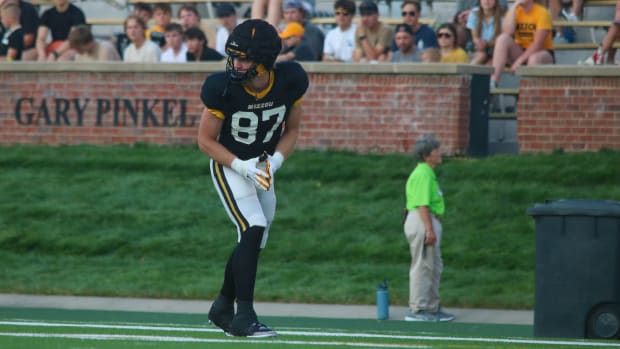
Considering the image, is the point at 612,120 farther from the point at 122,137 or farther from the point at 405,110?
the point at 122,137

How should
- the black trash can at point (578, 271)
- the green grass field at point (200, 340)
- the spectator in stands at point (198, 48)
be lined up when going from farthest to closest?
the spectator in stands at point (198, 48) < the black trash can at point (578, 271) < the green grass field at point (200, 340)

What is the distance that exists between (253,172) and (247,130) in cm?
29

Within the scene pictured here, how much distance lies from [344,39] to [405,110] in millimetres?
1501

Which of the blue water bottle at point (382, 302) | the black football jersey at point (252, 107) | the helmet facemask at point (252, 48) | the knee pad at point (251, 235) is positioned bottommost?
the blue water bottle at point (382, 302)

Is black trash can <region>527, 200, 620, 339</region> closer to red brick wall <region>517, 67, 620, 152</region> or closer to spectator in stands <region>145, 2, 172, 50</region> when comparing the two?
red brick wall <region>517, 67, 620, 152</region>

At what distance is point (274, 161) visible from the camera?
7980mm

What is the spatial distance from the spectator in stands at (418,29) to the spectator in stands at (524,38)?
0.88 metres

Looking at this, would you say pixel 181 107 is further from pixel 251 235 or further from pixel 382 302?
pixel 251 235

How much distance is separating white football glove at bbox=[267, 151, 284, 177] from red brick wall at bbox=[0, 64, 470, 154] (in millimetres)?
9125

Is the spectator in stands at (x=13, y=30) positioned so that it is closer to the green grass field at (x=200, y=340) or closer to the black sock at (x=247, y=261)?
the green grass field at (x=200, y=340)

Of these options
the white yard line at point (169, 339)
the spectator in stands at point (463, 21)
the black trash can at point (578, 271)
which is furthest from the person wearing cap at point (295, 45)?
the white yard line at point (169, 339)

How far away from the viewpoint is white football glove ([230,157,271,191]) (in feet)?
25.7

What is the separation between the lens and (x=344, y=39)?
18.1 metres

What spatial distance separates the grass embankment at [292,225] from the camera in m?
14.2
